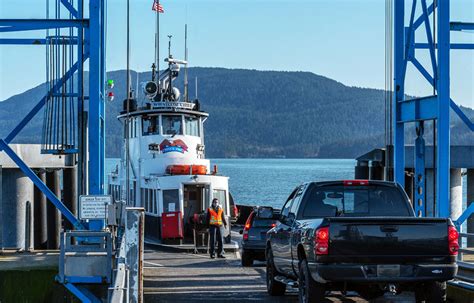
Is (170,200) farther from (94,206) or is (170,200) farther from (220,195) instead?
(94,206)

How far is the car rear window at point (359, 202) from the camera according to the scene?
14320 millimetres

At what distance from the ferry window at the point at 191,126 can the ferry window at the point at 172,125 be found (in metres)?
0.25

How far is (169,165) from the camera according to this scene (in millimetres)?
34125

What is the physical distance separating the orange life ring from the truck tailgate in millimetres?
20739

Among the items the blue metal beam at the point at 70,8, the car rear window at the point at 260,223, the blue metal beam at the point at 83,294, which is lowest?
the blue metal beam at the point at 83,294

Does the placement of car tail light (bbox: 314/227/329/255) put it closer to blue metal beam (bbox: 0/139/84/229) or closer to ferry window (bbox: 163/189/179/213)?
blue metal beam (bbox: 0/139/84/229)

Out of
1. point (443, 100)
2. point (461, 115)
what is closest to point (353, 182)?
point (443, 100)

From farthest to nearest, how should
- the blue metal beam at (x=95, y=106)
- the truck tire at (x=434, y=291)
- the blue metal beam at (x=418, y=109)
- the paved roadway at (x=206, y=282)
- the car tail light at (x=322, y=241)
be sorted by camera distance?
1. the blue metal beam at (x=418, y=109)
2. the blue metal beam at (x=95, y=106)
3. the paved roadway at (x=206, y=282)
4. the truck tire at (x=434, y=291)
5. the car tail light at (x=322, y=241)

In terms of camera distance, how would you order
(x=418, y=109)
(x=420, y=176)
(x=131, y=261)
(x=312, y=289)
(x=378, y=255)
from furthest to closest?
1. (x=420, y=176)
2. (x=418, y=109)
3. (x=312, y=289)
4. (x=378, y=255)
5. (x=131, y=261)

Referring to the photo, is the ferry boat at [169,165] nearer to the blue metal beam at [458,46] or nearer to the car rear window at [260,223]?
the car rear window at [260,223]

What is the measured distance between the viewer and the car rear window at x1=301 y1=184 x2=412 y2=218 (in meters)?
14.3

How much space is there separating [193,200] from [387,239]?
70.3ft

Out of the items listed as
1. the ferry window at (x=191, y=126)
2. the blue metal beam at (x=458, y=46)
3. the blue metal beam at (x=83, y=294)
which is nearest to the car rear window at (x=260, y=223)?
Answer: the blue metal beam at (x=458, y=46)

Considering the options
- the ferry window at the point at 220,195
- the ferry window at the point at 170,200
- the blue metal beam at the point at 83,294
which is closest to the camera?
the blue metal beam at the point at 83,294
